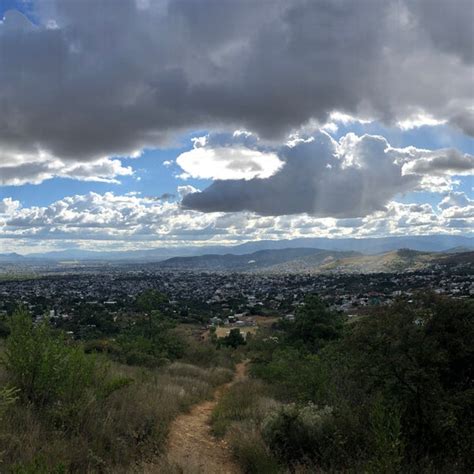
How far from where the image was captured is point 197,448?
25.2ft

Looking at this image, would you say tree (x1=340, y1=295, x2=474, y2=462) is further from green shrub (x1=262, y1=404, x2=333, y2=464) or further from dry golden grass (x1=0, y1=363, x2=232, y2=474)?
dry golden grass (x1=0, y1=363, x2=232, y2=474)

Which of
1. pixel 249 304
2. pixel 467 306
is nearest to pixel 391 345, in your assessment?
pixel 467 306

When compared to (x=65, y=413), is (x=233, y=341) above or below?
below

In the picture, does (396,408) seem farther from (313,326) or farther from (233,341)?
(233,341)

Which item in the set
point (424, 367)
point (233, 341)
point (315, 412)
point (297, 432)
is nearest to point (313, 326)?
point (233, 341)

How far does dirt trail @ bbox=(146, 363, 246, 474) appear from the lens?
6.07 meters

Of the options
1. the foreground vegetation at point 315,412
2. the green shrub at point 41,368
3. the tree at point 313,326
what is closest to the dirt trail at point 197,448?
the foreground vegetation at point 315,412

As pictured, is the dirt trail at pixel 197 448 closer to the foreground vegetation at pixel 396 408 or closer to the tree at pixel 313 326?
the foreground vegetation at pixel 396 408

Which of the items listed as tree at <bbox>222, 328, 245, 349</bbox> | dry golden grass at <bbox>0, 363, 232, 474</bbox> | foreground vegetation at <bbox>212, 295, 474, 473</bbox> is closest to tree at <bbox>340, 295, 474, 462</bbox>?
foreground vegetation at <bbox>212, 295, 474, 473</bbox>

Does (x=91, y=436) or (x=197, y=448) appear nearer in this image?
(x=91, y=436)

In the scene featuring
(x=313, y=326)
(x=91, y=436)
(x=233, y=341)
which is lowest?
(x=233, y=341)

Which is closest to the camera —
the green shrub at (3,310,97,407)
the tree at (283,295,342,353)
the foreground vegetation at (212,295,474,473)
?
the foreground vegetation at (212,295,474,473)

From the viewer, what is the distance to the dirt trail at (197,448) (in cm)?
607

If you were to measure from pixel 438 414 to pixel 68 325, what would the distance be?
140 ft
